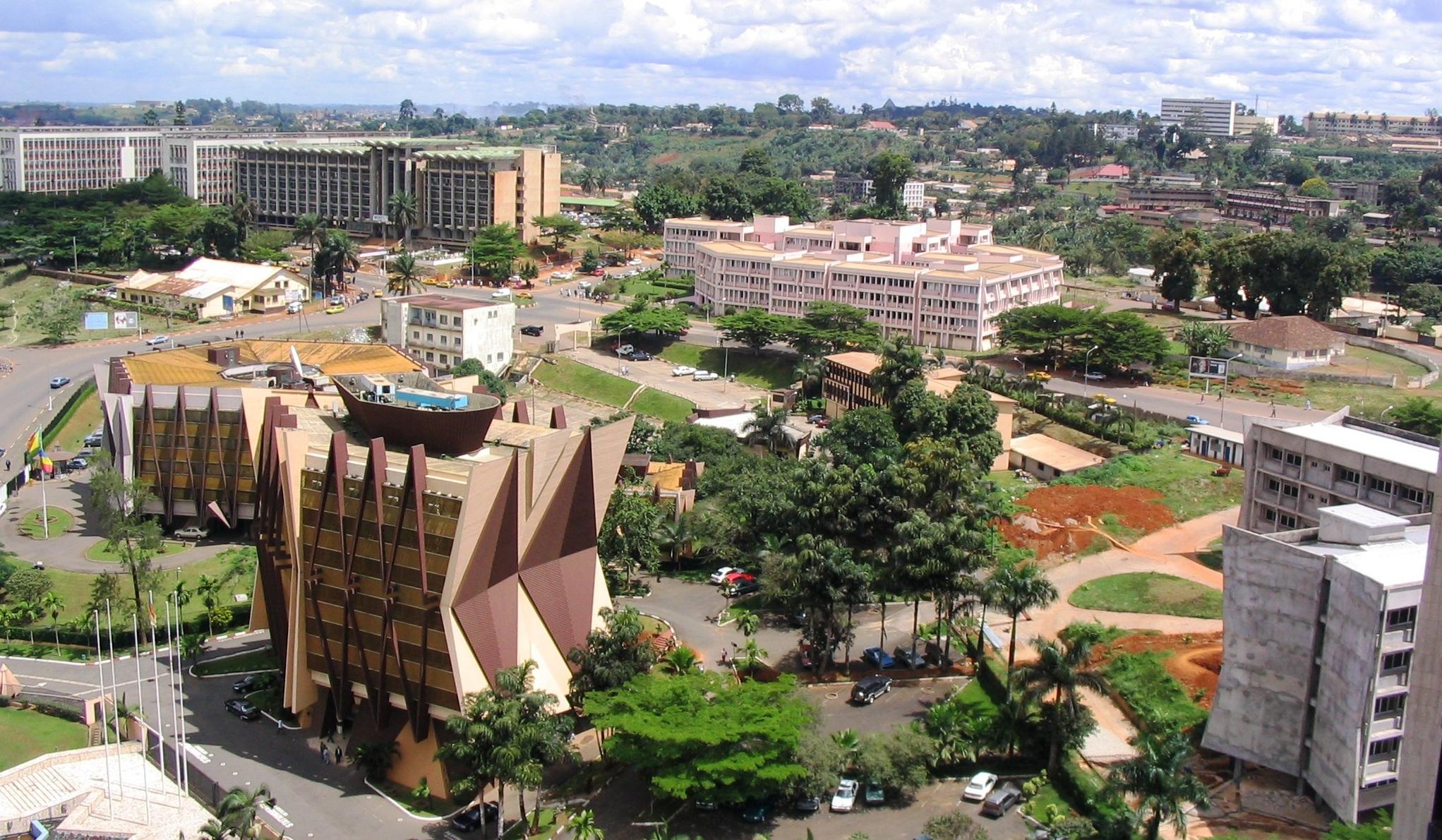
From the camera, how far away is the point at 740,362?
108500 millimetres

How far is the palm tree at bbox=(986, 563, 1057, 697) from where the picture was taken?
49.2 m

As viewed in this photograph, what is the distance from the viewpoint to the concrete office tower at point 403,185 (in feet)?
508

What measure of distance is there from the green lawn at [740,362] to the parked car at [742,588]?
3945 cm

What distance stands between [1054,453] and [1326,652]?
38.1 meters

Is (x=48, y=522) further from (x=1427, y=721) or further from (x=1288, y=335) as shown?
(x=1288, y=335)

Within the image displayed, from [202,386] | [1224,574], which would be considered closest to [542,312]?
[202,386]

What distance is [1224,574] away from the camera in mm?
45719

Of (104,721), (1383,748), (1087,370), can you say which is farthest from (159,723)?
(1087,370)

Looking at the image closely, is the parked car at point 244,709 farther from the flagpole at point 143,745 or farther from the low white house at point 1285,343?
the low white house at point 1285,343

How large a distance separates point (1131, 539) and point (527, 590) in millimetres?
32202

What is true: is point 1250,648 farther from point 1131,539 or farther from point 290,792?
point 290,792

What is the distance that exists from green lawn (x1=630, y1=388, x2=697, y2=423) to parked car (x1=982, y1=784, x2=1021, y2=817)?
5244cm

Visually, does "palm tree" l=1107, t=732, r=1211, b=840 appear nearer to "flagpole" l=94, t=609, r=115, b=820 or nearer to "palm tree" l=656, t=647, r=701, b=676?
"palm tree" l=656, t=647, r=701, b=676

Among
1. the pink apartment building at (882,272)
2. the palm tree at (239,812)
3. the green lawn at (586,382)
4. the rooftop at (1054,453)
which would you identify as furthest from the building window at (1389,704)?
the pink apartment building at (882,272)
